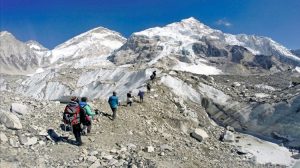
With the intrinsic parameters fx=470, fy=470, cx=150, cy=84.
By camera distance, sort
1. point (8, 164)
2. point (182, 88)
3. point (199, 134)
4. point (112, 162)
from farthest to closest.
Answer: point (182, 88), point (199, 134), point (112, 162), point (8, 164)

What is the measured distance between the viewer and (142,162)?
20234 millimetres

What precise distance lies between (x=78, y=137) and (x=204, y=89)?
22525 mm

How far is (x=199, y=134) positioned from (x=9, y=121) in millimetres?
11936

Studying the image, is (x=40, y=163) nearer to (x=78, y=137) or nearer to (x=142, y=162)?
(x=78, y=137)

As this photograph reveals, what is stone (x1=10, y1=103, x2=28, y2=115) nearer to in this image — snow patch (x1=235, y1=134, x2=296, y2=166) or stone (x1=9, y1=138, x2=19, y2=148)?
stone (x1=9, y1=138, x2=19, y2=148)

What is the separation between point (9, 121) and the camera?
19516 millimetres

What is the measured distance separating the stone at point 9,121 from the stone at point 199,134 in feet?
36.7

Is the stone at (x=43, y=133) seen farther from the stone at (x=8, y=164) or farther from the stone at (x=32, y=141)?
the stone at (x=8, y=164)

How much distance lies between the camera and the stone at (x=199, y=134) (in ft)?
89.5

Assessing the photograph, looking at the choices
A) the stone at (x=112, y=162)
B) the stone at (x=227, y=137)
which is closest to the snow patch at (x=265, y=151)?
the stone at (x=227, y=137)

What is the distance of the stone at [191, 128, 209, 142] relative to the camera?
27.3 m

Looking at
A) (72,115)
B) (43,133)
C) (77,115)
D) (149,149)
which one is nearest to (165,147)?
(149,149)

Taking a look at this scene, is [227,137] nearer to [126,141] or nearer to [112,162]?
[126,141]

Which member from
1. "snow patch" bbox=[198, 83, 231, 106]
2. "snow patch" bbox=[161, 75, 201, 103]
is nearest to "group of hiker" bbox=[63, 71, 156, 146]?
"snow patch" bbox=[161, 75, 201, 103]
